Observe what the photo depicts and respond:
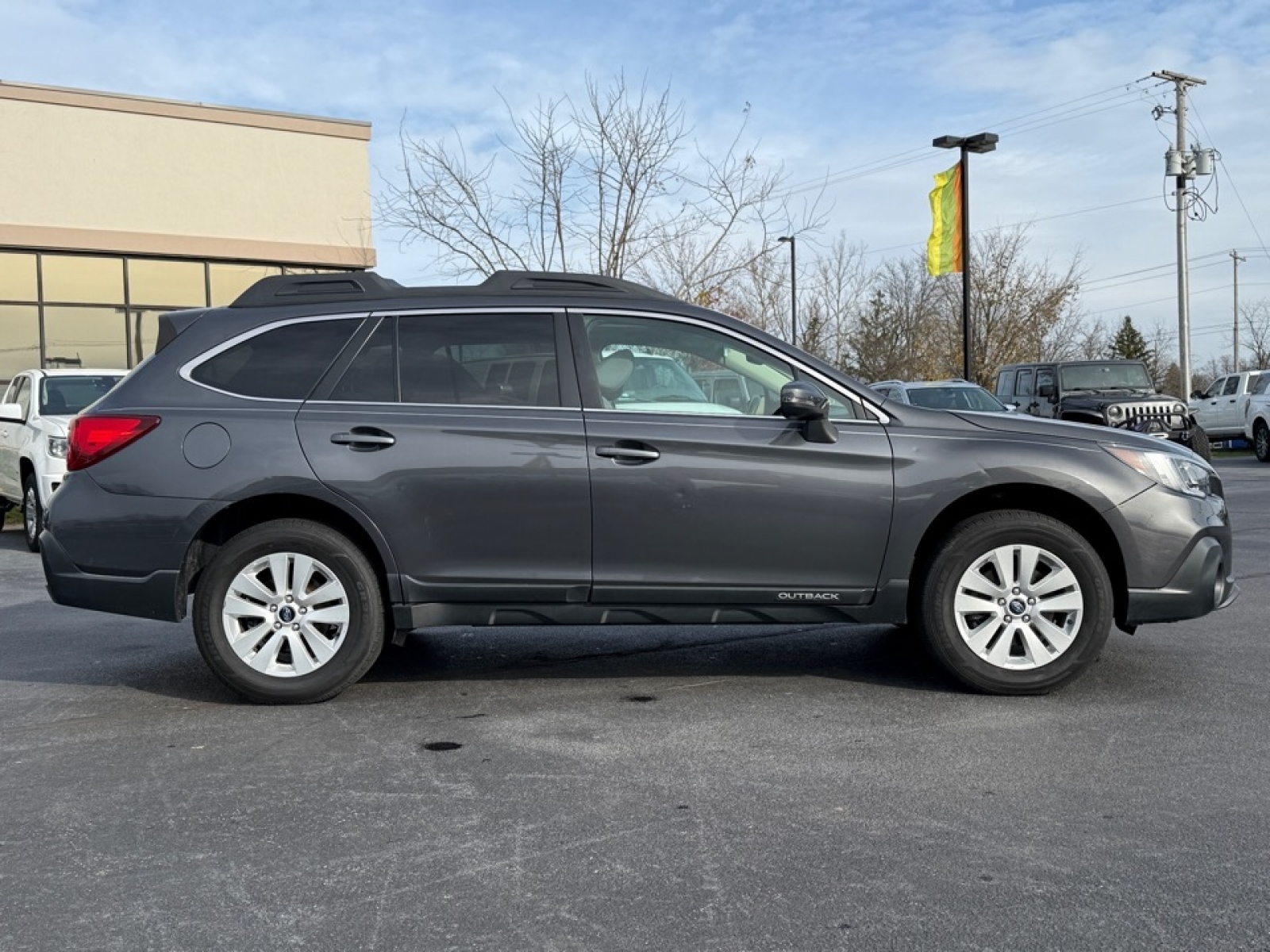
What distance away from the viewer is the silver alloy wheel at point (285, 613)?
18.0 feet

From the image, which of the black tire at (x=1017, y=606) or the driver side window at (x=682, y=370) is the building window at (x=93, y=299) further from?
the black tire at (x=1017, y=606)

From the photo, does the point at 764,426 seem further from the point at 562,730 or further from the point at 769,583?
the point at 562,730

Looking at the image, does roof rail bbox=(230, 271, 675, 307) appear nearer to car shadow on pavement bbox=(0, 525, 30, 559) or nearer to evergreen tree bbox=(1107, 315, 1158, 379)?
car shadow on pavement bbox=(0, 525, 30, 559)

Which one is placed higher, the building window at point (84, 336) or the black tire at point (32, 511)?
the building window at point (84, 336)

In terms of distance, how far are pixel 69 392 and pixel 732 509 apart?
31.8 ft

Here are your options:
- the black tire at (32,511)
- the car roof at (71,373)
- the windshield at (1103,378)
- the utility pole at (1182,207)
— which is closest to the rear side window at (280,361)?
the black tire at (32,511)

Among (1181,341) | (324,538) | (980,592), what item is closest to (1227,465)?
(1181,341)

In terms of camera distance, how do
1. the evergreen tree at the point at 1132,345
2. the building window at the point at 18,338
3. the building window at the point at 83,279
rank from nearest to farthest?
1. the building window at the point at 18,338
2. the building window at the point at 83,279
3. the evergreen tree at the point at 1132,345

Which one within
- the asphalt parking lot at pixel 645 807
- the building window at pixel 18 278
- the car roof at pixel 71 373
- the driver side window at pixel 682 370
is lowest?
the asphalt parking lot at pixel 645 807

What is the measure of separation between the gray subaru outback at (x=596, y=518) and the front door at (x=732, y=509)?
1 centimetres

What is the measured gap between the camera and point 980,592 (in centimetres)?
548

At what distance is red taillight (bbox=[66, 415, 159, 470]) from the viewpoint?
18.2 feet

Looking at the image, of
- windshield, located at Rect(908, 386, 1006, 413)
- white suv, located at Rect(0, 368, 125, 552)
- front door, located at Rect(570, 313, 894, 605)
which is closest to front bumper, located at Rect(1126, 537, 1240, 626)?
front door, located at Rect(570, 313, 894, 605)

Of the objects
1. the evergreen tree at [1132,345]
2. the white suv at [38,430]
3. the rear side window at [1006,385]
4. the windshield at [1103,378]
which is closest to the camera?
the white suv at [38,430]
